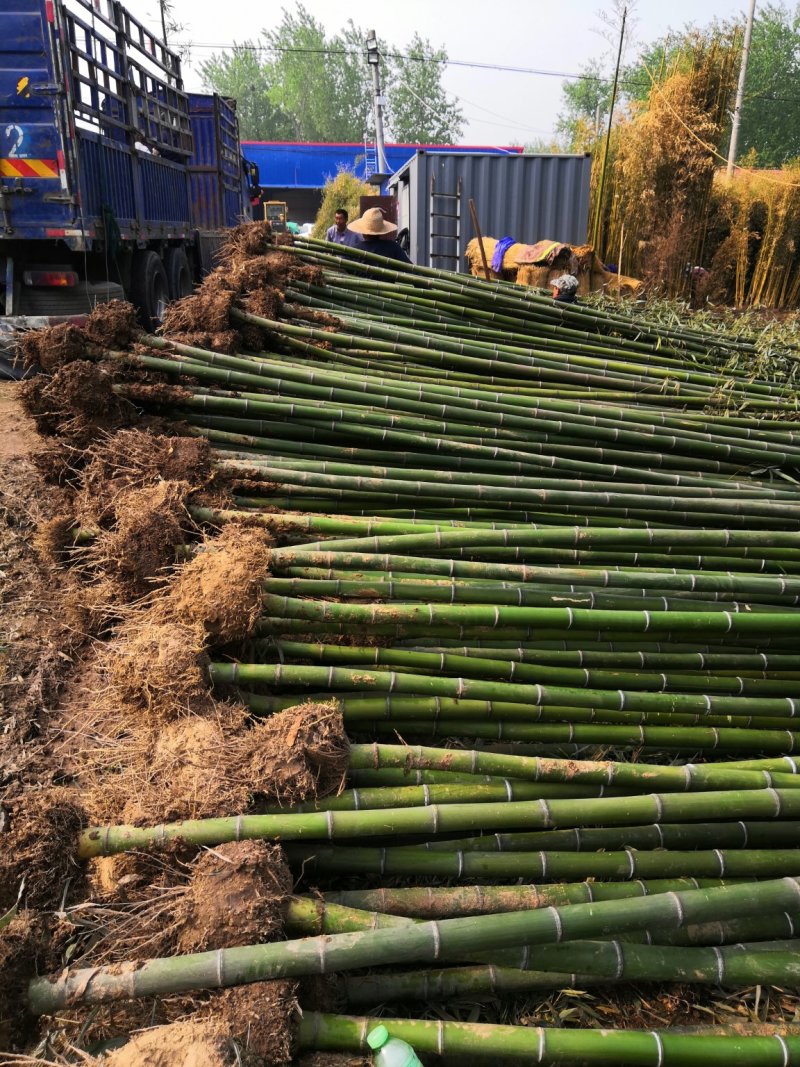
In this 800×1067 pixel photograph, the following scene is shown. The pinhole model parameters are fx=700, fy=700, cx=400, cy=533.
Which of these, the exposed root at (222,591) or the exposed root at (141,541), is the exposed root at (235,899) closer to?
the exposed root at (222,591)

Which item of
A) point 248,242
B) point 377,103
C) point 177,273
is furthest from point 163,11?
point 248,242

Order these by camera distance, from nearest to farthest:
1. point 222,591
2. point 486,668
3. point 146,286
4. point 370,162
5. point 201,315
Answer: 1. point 222,591
2. point 486,668
3. point 201,315
4. point 146,286
5. point 370,162

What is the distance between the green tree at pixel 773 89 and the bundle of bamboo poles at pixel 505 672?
124ft

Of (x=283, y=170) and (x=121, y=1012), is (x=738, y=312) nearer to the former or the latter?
(x=121, y=1012)

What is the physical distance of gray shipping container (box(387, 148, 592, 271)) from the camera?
9344 millimetres

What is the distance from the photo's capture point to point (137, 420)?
2.73 m

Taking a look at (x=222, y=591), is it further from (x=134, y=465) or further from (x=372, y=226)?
(x=372, y=226)

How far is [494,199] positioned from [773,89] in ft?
112

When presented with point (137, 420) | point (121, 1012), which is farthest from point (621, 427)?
point (121, 1012)

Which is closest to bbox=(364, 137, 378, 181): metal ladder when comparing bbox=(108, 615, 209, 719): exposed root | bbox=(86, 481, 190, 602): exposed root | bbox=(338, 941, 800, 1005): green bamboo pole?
bbox=(86, 481, 190, 602): exposed root

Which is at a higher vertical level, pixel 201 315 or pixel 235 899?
pixel 201 315

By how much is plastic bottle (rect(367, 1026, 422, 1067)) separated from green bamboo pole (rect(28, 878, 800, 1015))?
119 mm

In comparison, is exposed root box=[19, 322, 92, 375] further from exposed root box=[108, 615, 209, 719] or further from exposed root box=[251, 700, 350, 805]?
exposed root box=[251, 700, 350, 805]

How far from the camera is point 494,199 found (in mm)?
9562
